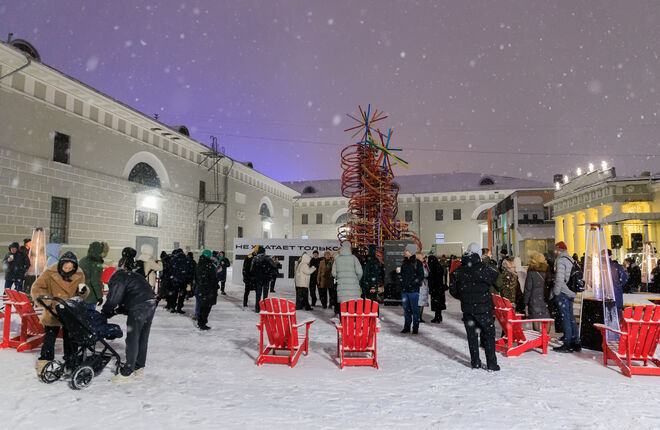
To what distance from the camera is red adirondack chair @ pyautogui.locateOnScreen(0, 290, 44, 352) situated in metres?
6.35

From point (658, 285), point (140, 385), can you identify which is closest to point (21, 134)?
point (140, 385)

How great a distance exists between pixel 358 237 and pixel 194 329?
17.4 ft

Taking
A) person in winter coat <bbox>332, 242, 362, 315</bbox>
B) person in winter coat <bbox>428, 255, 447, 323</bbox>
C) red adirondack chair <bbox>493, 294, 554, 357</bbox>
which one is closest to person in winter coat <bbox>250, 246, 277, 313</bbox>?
person in winter coat <bbox>332, 242, 362, 315</bbox>

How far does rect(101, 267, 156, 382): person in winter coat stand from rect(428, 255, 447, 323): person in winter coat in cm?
668

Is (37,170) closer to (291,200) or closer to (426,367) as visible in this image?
(426,367)

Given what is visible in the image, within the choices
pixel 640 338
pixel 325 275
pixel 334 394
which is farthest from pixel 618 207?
pixel 334 394

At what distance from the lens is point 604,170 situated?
77.5ft

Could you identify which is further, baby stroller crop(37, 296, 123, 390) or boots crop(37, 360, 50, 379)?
boots crop(37, 360, 50, 379)

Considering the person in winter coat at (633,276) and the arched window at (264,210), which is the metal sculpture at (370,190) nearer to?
the person in winter coat at (633,276)

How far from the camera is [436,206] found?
4419 centimetres

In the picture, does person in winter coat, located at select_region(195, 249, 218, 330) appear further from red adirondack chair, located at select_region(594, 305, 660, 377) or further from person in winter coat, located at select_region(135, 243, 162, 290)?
red adirondack chair, located at select_region(594, 305, 660, 377)

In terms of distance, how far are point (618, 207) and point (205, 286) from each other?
22291 millimetres

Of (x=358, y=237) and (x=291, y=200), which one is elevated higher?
(x=291, y=200)

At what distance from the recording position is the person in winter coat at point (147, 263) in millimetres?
6968
